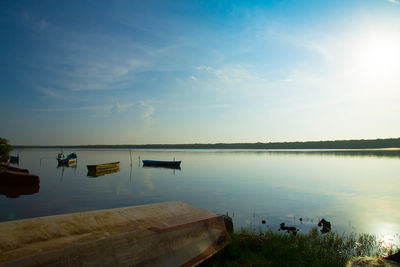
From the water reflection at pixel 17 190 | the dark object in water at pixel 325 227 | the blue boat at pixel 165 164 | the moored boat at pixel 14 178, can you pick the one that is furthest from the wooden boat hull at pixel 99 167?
the dark object in water at pixel 325 227

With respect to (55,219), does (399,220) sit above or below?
below

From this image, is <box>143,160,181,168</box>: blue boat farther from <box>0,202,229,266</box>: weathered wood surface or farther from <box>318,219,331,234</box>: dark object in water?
<box>0,202,229,266</box>: weathered wood surface

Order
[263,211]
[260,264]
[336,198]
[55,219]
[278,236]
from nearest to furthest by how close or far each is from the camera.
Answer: [55,219], [260,264], [278,236], [263,211], [336,198]

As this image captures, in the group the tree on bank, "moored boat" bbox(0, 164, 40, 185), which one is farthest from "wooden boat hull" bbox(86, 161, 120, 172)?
the tree on bank

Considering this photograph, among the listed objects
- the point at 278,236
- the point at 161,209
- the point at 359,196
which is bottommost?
the point at 359,196

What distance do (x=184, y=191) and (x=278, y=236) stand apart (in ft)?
53.4

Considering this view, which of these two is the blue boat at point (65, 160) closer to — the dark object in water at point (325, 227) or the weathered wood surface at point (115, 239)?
the dark object in water at point (325, 227)

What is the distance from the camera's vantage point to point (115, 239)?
15.8 ft

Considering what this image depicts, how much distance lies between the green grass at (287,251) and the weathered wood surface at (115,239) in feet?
1.68

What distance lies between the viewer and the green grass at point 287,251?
6.91 meters

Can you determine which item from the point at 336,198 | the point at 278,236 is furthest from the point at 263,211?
the point at 336,198

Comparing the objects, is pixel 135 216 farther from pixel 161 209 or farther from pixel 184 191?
pixel 184 191

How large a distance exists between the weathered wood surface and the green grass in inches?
20.1

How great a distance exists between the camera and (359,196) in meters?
22.7
